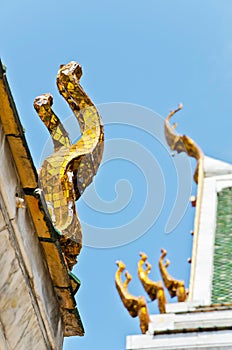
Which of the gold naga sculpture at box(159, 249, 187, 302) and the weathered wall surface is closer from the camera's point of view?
the weathered wall surface

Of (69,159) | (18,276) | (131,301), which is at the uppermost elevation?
(69,159)

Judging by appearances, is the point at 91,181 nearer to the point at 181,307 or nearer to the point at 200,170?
the point at 181,307

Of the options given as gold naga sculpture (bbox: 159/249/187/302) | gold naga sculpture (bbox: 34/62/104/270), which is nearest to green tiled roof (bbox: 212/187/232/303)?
gold naga sculpture (bbox: 159/249/187/302)

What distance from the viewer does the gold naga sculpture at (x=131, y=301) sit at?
15008 mm

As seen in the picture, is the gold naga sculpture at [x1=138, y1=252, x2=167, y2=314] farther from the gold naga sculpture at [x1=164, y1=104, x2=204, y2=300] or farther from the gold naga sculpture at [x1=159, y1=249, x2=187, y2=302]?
the gold naga sculpture at [x1=164, y1=104, x2=204, y2=300]

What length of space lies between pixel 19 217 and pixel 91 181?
1.37m

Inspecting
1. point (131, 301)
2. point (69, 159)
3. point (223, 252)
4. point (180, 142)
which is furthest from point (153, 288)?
point (69, 159)

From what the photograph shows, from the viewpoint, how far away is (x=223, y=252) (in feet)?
62.8

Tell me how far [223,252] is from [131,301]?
146 inches

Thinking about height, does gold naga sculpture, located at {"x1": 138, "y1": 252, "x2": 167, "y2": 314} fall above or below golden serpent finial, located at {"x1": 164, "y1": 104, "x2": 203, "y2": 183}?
below

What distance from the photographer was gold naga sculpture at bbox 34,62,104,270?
608 cm

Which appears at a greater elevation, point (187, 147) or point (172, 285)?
point (187, 147)

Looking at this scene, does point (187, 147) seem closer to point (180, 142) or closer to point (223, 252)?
point (180, 142)

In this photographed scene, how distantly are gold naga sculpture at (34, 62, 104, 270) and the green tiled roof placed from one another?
1020cm
